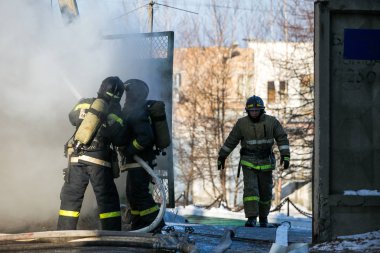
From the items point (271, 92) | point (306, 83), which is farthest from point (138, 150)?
point (271, 92)

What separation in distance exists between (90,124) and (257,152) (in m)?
3.40

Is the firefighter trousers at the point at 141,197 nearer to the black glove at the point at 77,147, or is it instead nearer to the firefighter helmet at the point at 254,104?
the black glove at the point at 77,147

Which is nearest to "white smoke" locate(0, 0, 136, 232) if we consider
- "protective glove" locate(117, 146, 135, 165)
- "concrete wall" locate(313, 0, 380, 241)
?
"protective glove" locate(117, 146, 135, 165)

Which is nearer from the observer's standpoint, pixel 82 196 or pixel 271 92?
pixel 82 196

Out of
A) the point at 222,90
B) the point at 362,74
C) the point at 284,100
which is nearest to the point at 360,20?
the point at 362,74

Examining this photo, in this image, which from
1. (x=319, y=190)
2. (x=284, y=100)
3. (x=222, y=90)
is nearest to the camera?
(x=319, y=190)

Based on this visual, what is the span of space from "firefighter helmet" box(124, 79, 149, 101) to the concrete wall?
2.44 metres

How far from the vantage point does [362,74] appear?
241 inches

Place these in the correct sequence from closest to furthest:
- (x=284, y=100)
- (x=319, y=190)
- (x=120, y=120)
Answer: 1. (x=319, y=190)
2. (x=120, y=120)
3. (x=284, y=100)

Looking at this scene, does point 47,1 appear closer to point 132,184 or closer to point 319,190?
point 132,184

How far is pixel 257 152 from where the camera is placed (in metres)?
10.0

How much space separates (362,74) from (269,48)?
3146 centimetres

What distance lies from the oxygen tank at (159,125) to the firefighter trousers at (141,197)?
0.37m

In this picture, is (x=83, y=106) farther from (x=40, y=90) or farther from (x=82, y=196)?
(x=40, y=90)
